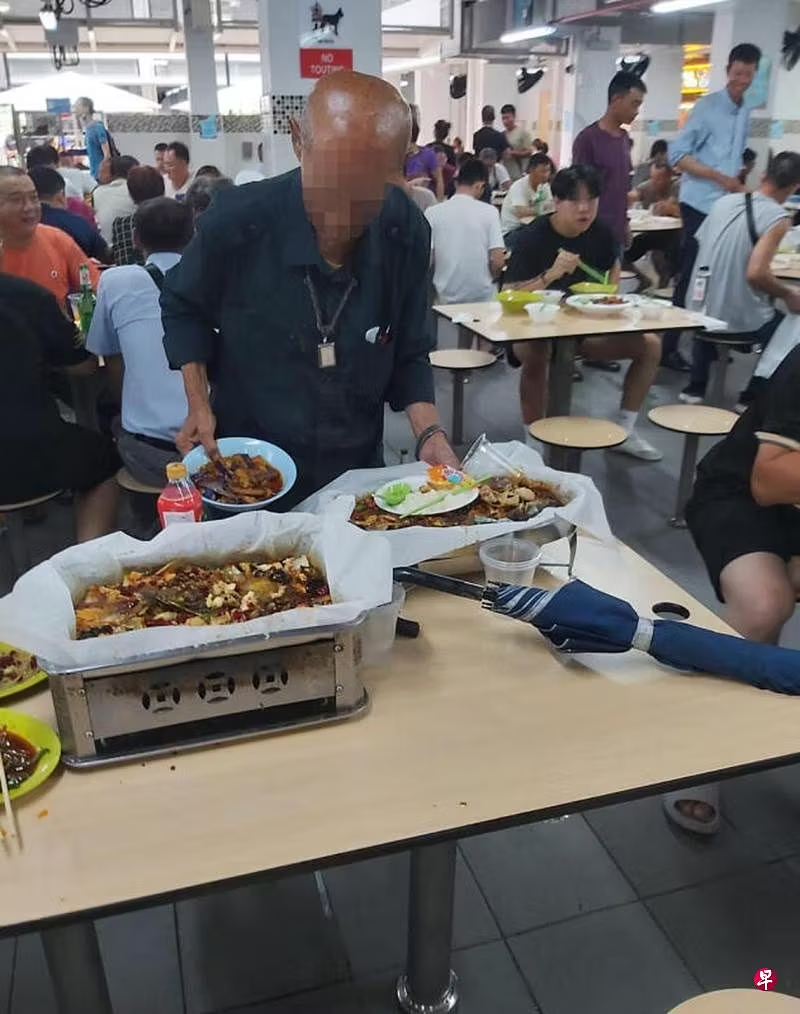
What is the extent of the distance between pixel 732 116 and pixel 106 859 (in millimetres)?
5950

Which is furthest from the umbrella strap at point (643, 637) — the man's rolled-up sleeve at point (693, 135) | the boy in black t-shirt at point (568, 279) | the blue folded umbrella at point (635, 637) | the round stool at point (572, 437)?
the man's rolled-up sleeve at point (693, 135)

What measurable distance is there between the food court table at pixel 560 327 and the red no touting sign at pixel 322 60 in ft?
7.35

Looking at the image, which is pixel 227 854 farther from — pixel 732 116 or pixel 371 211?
pixel 732 116

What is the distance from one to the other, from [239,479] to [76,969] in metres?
0.89

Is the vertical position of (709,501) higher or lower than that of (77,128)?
lower

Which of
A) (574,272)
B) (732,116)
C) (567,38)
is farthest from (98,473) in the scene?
(567,38)

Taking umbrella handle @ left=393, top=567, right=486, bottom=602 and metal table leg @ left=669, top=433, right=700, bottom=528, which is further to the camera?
metal table leg @ left=669, top=433, right=700, bottom=528

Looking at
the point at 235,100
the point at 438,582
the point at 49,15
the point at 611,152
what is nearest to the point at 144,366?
the point at 438,582

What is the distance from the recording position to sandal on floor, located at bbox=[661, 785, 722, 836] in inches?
79.7

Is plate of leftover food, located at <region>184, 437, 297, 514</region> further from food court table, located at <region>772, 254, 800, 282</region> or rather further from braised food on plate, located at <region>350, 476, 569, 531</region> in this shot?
food court table, located at <region>772, 254, 800, 282</region>

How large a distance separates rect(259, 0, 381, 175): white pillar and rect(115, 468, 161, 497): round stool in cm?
309

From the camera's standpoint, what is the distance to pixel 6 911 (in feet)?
2.96

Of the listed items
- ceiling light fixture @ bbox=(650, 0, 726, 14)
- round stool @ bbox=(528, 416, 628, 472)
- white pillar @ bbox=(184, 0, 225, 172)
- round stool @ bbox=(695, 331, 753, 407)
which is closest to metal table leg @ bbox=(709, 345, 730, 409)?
round stool @ bbox=(695, 331, 753, 407)

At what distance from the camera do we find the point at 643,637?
1.32 m
